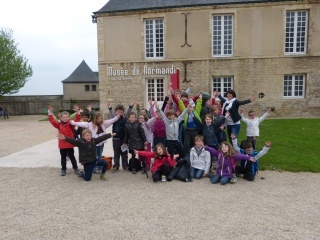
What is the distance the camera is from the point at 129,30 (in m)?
18.1

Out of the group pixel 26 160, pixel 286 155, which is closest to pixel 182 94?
pixel 286 155

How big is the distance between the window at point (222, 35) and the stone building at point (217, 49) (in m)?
0.06

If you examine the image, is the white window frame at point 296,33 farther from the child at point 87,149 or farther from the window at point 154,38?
the child at point 87,149

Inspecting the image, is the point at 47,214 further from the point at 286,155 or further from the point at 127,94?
the point at 127,94

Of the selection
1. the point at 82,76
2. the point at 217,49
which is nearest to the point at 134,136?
the point at 217,49

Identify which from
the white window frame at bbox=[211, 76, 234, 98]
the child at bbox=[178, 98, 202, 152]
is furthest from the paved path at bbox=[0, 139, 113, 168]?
the white window frame at bbox=[211, 76, 234, 98]

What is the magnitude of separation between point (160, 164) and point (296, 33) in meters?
16.5

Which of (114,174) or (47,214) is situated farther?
(114,174)

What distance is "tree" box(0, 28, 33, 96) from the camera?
2423 cm

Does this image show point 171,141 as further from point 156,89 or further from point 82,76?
point 82,76

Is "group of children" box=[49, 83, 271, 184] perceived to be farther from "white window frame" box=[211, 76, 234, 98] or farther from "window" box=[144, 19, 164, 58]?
"window" box=[144, 19, 164, 58]

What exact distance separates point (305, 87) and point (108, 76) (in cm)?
1394

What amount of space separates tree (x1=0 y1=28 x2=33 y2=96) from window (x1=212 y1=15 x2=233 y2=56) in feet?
63.0

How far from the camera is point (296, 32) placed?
17406 mm
